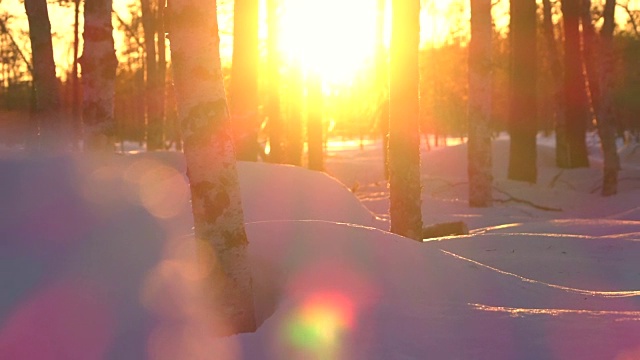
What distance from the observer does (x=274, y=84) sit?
22.0 m

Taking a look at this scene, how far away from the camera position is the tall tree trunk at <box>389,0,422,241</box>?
8.90 meters

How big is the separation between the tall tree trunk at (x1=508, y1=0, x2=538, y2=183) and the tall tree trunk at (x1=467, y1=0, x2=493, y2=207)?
19.2 ft

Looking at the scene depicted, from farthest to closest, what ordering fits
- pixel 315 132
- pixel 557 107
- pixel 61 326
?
pixel 557 107
pixel 315 132
pixel 61 326

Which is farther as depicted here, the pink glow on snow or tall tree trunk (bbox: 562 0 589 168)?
tall tree trunk (bbox: 562 0 589 168)

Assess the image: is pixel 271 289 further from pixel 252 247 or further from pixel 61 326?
pixel 61 326

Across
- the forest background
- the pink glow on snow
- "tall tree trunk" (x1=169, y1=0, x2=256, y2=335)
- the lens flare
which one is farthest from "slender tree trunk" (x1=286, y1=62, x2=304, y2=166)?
"tall tree trunk" (x1=169, y1=0, x2=256, y2=335)

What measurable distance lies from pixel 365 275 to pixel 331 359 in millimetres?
1206

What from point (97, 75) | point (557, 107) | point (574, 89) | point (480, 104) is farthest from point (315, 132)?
point (97, 75)

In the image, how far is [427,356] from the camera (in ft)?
15.3

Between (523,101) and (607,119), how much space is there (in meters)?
2.90

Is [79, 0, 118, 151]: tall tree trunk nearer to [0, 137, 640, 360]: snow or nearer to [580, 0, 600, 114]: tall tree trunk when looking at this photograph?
[0, 137, 640, 360]: snow

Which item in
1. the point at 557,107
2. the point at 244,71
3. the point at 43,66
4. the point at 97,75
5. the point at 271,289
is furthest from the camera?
the point at 557,107

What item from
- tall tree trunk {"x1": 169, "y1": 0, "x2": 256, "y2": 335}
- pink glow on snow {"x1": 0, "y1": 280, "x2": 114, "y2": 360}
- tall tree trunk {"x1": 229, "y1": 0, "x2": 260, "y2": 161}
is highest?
tall tree trunk {"x1": 229, "y1": 0, "x2": 260, "y2": 161}

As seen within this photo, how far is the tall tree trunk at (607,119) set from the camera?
19.6 m
